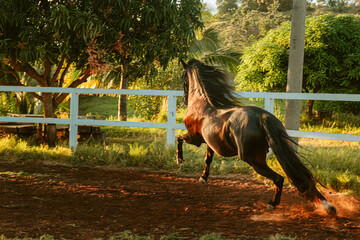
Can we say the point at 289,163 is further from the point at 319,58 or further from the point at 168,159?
the point at 319,58

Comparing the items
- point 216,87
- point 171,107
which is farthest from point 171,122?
point 216,87

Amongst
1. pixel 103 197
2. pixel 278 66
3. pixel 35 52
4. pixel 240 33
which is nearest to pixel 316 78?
pixel 278 66

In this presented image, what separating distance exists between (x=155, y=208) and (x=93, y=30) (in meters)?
4.01

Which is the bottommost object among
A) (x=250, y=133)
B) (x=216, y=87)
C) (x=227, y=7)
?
(x=250, y=133)

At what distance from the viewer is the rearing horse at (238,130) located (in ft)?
13.2

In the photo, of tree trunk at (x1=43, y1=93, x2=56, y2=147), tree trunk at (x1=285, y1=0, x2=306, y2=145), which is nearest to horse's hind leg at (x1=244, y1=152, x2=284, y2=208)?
tree trunk at (x1=285, y1=0, x2=306, y2=145)

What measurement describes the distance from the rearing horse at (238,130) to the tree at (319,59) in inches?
357

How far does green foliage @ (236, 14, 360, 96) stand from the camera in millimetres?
13469

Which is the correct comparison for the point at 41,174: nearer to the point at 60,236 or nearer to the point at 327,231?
the point at 60,236

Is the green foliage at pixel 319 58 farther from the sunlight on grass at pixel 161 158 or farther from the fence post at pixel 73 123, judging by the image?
the fence post at pixel 73 123

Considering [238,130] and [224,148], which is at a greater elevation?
[238,130]

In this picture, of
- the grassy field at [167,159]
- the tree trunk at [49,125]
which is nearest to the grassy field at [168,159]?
the grassy field at [167,159]

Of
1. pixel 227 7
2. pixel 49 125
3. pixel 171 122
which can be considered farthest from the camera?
pixel 227 7

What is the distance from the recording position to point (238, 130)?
13.5 feet
